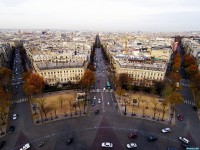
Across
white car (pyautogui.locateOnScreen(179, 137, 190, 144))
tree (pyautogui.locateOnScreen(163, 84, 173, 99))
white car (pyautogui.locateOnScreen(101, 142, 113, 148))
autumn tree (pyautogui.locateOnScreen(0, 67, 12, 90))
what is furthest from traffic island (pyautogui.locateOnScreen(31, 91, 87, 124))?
tree (pyautogui.locateOnScreen(163, 84, 173, 99))

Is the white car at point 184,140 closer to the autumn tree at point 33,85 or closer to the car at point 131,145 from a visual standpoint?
the car at point 131,145

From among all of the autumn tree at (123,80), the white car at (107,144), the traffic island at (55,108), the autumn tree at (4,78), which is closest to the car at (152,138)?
the white car at (107,144)

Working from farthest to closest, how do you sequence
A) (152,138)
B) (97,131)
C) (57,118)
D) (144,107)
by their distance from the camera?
(144,107) → (57,118) → (97,131) → (152,138)

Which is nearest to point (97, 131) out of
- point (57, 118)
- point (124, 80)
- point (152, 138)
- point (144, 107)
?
point (57, 118)

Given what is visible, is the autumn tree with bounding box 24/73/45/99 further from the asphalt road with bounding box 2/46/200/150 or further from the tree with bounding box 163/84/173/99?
the tree with bounding box 163/84/173/99

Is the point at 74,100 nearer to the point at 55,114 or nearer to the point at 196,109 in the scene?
A: the point at 55,114

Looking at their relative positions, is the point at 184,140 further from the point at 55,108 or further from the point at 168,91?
the point at 55,108

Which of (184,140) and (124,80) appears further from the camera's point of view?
(124,80)

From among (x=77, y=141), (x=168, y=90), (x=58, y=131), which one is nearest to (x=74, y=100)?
(x=58, y=131)

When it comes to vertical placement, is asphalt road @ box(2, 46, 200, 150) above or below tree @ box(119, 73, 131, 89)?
below
